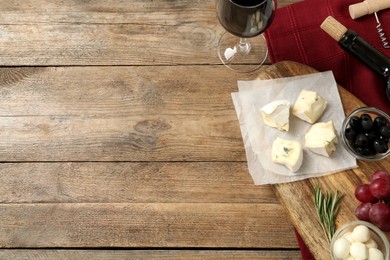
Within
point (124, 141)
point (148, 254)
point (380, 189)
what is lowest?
point (148, 254)

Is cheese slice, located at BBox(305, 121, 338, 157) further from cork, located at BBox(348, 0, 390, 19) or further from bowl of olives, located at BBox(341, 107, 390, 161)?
cork, located at BBox(348, 0, 390, 19)

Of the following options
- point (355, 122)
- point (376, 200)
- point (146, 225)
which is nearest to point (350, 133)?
point (355, 122)

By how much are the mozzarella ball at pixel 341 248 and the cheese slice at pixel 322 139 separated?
18cm

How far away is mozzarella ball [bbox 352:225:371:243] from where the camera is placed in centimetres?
92

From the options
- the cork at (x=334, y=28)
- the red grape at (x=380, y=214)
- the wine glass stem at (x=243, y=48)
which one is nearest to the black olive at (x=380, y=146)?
the red grape at (x=380, y=214)

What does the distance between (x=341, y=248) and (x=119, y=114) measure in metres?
0.54

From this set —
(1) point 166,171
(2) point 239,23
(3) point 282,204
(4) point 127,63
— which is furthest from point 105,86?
(3) point 282,204

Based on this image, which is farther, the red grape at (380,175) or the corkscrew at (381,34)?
the corkscrew at (381,34)

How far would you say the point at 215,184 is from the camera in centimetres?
108

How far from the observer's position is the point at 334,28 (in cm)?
104

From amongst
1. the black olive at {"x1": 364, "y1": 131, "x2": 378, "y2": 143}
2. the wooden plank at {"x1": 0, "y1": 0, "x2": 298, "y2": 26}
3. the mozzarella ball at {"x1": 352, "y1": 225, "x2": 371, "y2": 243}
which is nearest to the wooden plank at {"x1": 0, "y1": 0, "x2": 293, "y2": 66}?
the wooden plank at {"x1": 0, "y1": 0, "x2": 298, "y2": 26}

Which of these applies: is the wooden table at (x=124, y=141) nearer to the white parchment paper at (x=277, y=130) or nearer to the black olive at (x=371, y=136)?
the white parchment paper at (x=277, y=130)

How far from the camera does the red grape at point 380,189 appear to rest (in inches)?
36.6

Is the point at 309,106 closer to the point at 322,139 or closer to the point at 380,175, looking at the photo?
the point at 322,139
